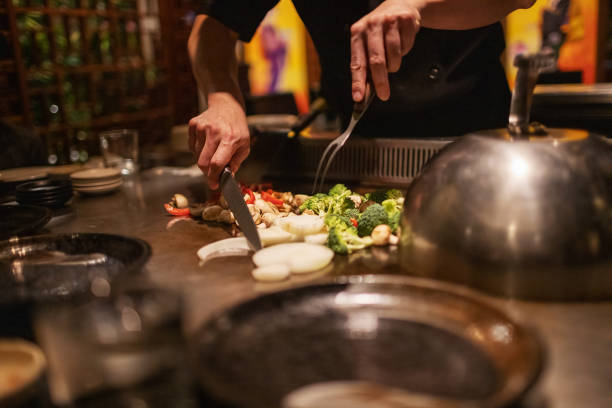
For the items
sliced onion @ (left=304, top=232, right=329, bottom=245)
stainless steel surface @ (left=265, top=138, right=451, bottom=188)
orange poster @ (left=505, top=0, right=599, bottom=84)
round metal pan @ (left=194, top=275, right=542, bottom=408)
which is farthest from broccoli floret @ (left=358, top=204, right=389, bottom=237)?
orange poster @ (left=505, top=0, right=599, bottom=84)

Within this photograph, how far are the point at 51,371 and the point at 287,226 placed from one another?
73 cm

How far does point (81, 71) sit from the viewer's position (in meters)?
5.36

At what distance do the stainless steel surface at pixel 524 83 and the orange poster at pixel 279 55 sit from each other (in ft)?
23.2

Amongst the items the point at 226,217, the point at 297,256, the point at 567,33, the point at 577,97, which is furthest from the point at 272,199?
the point at 567,33

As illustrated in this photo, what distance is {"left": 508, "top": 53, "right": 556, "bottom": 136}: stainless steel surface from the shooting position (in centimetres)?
107

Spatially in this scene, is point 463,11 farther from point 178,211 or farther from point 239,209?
point 178,211

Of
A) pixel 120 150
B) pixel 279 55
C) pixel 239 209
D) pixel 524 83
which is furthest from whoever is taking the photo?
pixel 279 55

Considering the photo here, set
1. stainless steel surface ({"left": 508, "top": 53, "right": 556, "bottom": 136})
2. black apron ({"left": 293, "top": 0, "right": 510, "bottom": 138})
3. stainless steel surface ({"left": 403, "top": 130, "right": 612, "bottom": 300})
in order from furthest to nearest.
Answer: black apron ({"left": 293, "top": 0, "right": 510, "bottom": 138})
stainless steel surface ({"left": 508, "top": 53, "right": 556, "bottom": 136})
stainless steel surface ({"left": 403, "top": 130, "right": 612, "bottom": 300})

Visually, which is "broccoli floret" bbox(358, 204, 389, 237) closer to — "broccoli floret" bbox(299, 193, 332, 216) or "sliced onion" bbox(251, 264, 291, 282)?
"broccoli floret" bbox(299, 193, 332, 216)

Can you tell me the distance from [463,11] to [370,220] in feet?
2.42

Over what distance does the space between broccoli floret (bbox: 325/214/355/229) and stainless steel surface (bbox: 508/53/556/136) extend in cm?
47

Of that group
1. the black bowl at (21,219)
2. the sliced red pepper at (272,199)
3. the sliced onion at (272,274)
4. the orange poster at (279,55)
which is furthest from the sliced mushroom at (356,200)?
the orange poster at (279,55)

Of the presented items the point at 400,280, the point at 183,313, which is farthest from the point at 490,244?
the point at 183,313

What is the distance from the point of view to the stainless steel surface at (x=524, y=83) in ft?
3.50
